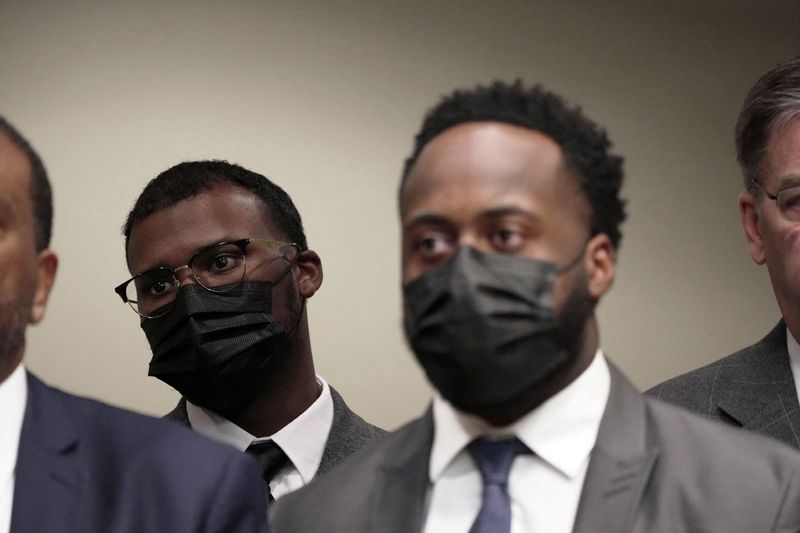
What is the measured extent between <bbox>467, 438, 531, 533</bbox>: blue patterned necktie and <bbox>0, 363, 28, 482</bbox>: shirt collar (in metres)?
0.69

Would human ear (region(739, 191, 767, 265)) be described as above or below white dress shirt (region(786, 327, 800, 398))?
above

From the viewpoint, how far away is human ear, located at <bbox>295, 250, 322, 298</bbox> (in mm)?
2539

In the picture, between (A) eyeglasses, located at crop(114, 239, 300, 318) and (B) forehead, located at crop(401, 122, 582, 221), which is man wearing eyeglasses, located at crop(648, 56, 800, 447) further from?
(A) eyeglasses, located at crop(114, 239, 300, 318)

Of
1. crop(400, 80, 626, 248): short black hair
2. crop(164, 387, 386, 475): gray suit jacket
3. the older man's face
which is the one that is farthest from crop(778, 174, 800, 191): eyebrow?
crop(164, 387, 386, 475): gray suit jacket

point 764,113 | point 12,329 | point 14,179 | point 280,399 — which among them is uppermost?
point 764,113

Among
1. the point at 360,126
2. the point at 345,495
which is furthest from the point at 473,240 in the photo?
the point at 360,126

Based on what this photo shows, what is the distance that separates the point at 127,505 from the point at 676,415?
2.70 feet

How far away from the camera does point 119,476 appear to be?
165 centimetres

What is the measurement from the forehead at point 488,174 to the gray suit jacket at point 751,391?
2.74 feet

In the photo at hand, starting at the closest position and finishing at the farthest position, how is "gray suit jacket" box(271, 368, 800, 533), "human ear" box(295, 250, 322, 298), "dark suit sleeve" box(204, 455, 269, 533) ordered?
"gray suit jacket" box(271, 368, 800, 533) < "dark suit sleeve" box(204, 455, 269, 533) < "human ear" box(295, 250, 322, 298)

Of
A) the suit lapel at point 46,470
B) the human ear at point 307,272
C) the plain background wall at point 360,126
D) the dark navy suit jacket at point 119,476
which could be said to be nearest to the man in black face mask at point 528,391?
the dark navy suit jacket at point 119,476

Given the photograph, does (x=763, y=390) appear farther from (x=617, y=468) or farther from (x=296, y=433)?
(x=296, y=433)

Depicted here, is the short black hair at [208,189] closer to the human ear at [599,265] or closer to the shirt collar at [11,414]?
the shirt collar at [11,414]

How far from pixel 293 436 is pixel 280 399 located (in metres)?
0.09
